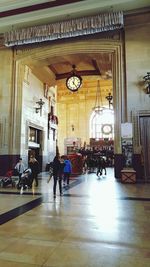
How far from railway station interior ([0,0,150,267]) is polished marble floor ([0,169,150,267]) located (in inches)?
0.4

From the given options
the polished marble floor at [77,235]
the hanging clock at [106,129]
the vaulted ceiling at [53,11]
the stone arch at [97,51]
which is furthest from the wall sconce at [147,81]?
the hanging clock at [106,129]

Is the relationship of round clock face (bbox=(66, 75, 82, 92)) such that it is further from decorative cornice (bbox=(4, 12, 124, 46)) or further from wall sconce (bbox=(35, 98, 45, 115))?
decorative cornice (bbox=(4, 12, 124, 46))

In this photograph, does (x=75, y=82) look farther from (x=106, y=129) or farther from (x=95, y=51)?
(x=106, y=129)

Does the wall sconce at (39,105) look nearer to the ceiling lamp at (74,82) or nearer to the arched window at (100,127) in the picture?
the ceiling lamp at (74,82)

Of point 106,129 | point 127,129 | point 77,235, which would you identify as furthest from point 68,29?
point 106,129

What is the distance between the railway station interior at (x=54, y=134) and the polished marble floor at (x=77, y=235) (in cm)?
1

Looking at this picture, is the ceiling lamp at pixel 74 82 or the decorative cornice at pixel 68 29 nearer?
the decorative cornice at pixel 68 29

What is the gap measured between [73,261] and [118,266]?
16.3 inches

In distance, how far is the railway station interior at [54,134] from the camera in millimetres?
2502

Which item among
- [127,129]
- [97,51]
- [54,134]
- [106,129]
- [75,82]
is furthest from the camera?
[106,129]

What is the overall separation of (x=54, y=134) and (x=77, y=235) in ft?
40.3

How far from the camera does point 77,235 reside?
9.12ft

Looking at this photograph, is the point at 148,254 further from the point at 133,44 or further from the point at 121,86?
the point at 133,44

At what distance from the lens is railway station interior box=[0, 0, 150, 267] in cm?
250
